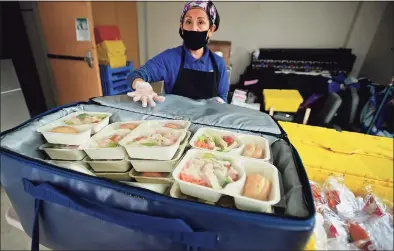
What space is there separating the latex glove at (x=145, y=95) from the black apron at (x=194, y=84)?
0.92 ft

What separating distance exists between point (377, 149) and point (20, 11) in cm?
304

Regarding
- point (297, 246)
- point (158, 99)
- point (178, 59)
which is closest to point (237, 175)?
point (297, 246)

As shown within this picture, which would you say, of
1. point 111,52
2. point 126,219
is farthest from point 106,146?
point 111,52

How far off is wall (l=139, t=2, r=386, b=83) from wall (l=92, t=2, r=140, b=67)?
17cm

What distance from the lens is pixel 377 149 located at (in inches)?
18.4

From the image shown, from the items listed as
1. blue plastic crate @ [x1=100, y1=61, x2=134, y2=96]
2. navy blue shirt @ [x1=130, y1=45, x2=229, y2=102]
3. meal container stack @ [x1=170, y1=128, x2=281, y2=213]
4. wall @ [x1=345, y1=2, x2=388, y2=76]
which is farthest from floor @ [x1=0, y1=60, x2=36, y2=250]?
wall @ [x1=345, y1=2, x2=388, y2=76]

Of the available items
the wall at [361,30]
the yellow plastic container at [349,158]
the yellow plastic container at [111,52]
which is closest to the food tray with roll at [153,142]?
the yellow plastic container at [349,158]

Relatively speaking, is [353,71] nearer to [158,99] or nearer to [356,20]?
[356,20]

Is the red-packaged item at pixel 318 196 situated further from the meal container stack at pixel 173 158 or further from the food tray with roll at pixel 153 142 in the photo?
the food tray with roll at pixel 153 142

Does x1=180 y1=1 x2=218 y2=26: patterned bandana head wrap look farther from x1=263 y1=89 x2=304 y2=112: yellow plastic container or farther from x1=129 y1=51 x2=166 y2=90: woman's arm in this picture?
x1=263 y1=89 x2=304 y2=112: yellow plastic container

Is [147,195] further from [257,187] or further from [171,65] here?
[171,65]

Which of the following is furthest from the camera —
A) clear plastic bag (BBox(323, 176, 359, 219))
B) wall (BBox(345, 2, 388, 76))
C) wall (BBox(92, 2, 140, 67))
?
wall (BBox(92, 2, 140, 67))

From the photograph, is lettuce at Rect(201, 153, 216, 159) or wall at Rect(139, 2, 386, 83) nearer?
lettuce at Rect(201, 153, 216, 159)

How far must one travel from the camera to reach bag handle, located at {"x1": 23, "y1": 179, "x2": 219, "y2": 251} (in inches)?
15.4
